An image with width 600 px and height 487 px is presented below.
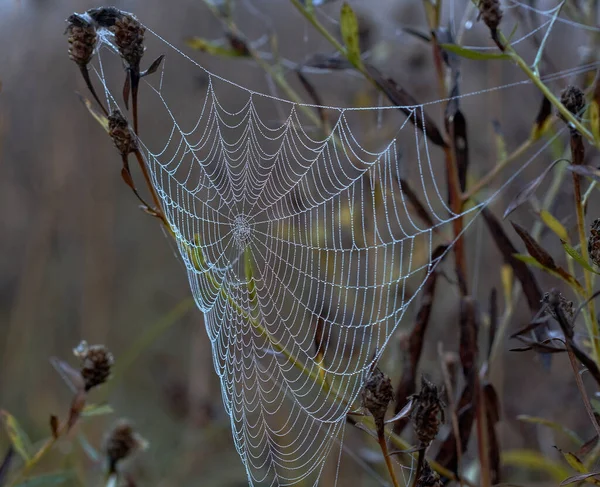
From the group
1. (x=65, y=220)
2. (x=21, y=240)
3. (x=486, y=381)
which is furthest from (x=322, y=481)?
(x=21, y=240)

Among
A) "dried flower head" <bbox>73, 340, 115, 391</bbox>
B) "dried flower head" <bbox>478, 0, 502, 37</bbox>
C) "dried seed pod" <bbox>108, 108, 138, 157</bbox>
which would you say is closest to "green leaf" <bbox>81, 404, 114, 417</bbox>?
"dried flower head" <bbox>73, 340, 115, 391</bbox>

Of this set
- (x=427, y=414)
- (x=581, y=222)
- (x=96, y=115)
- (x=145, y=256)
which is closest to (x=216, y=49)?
(x=96, y=115)

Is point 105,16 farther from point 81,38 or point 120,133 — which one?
point 120,133

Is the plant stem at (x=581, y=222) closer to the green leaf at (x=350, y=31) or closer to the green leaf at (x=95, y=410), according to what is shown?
the green leaf at (x=350, y=31)

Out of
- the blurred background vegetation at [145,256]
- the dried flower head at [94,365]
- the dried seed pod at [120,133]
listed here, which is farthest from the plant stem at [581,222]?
the dried flower head at [94,365]

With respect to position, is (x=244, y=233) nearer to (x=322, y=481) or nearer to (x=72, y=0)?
(x=322, y=481)
